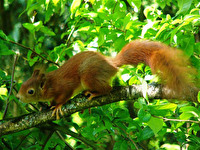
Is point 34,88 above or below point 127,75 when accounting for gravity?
below

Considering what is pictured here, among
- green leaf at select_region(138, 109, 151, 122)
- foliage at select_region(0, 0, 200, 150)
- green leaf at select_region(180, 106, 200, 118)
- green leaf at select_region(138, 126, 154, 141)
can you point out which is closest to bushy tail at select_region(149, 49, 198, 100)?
foliage at select_region(0, 0, 200, 150)

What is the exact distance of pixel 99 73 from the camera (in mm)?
2990

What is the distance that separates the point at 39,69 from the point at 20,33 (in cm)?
248

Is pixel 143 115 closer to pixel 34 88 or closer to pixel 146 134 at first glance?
pixel 146 134

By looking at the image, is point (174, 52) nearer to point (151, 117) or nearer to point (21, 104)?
point (151, 117)

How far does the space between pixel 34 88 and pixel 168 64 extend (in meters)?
1.75

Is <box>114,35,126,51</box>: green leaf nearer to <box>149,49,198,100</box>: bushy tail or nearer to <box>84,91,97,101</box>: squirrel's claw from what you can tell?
<box>149,49,198,100</box>: bushy tail

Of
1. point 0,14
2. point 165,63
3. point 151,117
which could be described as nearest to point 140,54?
point 165,63

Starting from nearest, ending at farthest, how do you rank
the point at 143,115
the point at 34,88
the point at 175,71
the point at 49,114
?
the point at 143,115, the point at 175,71, the point at 49,114, the point at 34,88

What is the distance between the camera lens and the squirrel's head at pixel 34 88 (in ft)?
10.6

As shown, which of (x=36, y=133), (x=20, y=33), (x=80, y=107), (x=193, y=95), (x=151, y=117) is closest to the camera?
(x=151, y=117)

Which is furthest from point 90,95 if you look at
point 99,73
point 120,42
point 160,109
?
point 160,109

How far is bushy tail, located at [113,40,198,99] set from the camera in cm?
219

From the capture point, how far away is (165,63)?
93.4 inches
